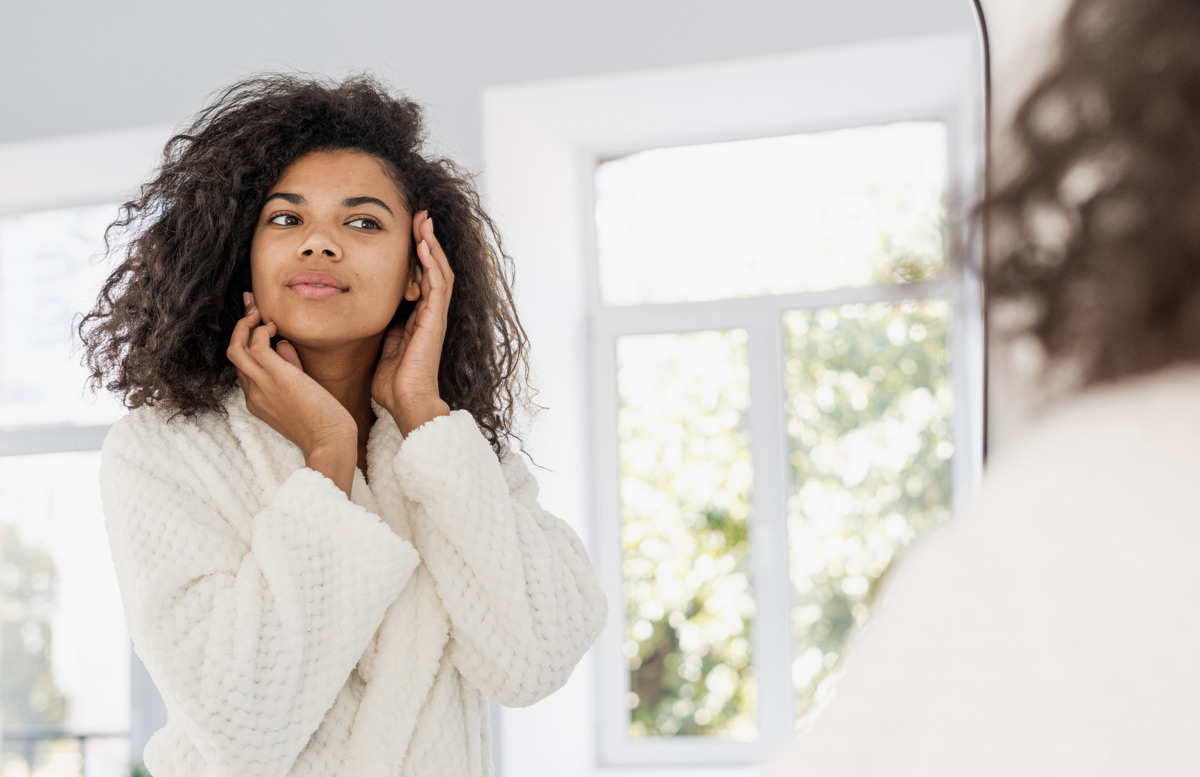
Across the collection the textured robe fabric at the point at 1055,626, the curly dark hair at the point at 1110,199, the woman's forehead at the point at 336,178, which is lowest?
the textured robe fabric at the point at 1055,626

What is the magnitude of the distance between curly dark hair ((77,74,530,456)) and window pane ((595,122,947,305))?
52.6 inches

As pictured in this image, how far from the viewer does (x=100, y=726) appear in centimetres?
262

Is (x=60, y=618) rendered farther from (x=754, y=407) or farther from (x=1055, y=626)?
(x=1055, y=626)

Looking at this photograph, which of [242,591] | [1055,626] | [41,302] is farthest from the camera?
[41,302]

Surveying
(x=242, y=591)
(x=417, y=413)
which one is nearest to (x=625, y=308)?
(x=417, y=413)

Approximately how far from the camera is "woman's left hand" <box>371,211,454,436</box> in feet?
3.81

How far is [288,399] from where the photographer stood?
1.10m

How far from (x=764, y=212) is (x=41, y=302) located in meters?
1.96

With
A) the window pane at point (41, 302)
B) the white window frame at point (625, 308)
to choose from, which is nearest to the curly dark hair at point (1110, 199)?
the white window frame at point (625, 308)

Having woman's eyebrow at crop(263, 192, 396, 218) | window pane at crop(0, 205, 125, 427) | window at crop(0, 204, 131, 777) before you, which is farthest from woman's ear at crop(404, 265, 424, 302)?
window pane at crop(0, 205, 125, 427)

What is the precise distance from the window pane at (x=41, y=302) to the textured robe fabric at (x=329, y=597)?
1847mm

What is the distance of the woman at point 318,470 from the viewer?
0.95 metres

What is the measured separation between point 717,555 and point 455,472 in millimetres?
1543

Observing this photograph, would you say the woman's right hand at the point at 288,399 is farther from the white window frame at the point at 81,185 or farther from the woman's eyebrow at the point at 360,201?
the white window frame at the point at 81,185
